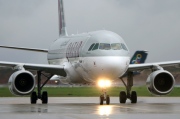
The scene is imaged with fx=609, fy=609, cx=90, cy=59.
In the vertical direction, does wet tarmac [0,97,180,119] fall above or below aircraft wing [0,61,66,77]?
below

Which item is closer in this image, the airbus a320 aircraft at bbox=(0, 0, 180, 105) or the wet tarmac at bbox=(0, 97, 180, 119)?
the wet tarmac at bbox=(0, 97, 180, 119)

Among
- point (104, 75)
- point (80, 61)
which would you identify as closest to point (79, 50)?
point (80, 61)

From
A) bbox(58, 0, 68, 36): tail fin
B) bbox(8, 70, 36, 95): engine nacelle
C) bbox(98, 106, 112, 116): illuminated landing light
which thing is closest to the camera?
bbox(98, 106, 112, 116): illuminated landing light

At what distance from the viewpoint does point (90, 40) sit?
30.7m

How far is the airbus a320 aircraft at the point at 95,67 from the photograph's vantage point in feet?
94.2

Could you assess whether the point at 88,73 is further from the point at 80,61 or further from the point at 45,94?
the point at 45,94

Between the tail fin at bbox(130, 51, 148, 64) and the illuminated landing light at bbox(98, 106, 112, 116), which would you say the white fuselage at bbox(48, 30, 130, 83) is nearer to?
the illuminated landing light at bbox(98, 106, 112, 116)

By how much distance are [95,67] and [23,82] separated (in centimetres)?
392

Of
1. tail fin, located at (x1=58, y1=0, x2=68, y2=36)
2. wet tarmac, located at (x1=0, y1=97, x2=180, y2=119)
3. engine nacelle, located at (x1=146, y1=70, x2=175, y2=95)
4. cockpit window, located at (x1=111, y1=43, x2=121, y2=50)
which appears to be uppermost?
tail fin, located at (x1=58, y1=0, x2=68, y2=36)

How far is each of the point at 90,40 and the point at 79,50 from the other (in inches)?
38.8

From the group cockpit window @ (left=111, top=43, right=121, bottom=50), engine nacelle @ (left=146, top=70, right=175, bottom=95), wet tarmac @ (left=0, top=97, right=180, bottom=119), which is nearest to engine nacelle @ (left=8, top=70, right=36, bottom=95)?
wet tarmac @ (left=0, top=97, right=180, bottom=119)

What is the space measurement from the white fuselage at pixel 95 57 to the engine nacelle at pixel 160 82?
2092 mm

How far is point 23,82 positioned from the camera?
30.4 metres

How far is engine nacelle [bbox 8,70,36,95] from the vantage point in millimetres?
30103
